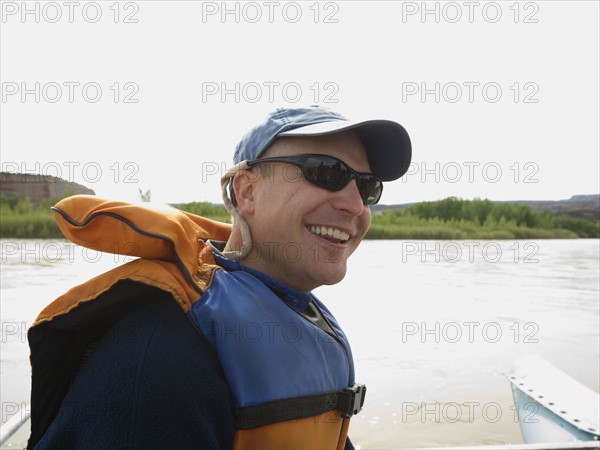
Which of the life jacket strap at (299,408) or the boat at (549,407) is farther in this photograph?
the boat at (549,407)

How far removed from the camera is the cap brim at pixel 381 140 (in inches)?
54.8

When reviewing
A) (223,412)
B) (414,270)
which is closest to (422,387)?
(223,412)

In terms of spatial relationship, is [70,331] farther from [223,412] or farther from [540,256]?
[540,256]

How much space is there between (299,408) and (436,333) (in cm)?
1087

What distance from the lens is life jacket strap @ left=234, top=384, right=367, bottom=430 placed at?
3.82ft

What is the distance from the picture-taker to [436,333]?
1159 centimetres

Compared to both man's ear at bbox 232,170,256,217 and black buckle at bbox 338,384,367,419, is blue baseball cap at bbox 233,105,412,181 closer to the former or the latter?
man's ear at bbox 232,170,256,217

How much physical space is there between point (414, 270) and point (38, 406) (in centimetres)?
2292

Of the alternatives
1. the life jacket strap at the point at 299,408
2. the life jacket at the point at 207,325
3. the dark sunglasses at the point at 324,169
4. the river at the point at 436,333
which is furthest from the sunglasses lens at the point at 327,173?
the river at the point at 436,333

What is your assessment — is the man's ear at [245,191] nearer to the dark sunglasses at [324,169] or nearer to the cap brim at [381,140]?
the dark sunglasses at [324,169]

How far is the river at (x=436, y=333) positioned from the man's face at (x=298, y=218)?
14.5 feet

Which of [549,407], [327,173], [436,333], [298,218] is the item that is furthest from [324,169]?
[436,333]

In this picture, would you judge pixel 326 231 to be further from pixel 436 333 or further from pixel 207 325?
pixel 436 333

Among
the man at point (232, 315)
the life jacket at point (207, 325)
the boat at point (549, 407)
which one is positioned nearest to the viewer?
the man at point (232, 315)
